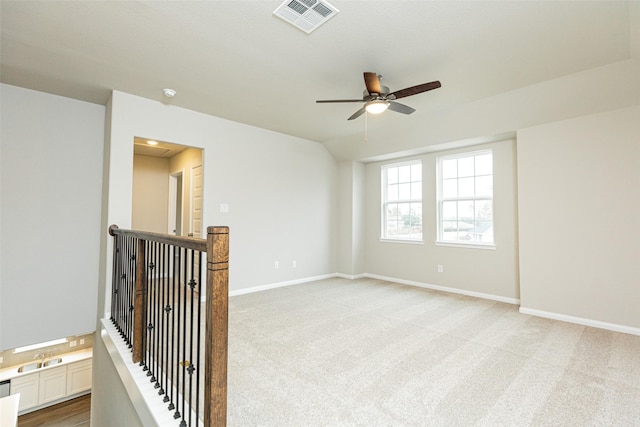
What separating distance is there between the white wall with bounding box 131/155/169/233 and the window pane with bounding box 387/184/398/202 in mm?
4678

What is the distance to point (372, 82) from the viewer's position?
8.54 ft

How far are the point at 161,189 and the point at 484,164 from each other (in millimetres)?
6197

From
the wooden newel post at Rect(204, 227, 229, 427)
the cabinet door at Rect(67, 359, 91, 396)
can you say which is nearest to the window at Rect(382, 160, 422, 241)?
the wooden newel post at Rect(204, 227, 229, 427)

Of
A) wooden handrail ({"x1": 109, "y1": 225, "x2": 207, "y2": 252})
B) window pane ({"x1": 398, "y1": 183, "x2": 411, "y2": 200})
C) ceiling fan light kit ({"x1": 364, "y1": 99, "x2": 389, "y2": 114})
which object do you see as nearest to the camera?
wooden handrail ({"x1": 109, "y1": 225, "x2": 207, "y2": 252})

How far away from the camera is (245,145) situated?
4562mm

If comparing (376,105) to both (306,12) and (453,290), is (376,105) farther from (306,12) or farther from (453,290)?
(453,290)

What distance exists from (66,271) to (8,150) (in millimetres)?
1470

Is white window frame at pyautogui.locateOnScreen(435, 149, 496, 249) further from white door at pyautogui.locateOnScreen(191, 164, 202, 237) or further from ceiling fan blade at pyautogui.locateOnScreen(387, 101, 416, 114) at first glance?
white door at pyautogui.locateOnScreen(191, 164, 202, 237)

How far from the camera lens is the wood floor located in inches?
185

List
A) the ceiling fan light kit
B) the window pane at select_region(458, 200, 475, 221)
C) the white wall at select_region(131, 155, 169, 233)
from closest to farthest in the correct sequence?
the ceiling fan light kit < the window pane at select_region(458, 200, 475, 221) < the white wall at select_region(131, 155, 169, 233)

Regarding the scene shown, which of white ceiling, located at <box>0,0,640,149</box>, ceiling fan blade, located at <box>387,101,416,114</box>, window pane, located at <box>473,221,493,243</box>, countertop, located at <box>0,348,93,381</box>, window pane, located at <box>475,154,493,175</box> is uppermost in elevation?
white ceiling, located at <box>0,0,640,149</box>

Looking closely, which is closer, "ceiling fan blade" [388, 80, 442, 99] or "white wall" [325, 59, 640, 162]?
"ceiling fan blade" [388, 80, 442, 99]

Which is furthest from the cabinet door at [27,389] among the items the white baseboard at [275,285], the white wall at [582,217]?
the white wall at [582,217]

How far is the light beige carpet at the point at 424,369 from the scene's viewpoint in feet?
5.70
